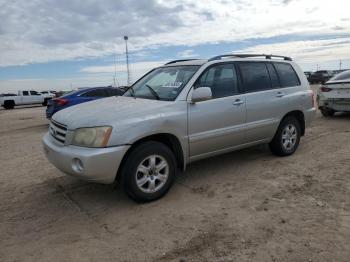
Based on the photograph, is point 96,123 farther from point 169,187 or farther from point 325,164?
point 325,164

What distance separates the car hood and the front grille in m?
0.06

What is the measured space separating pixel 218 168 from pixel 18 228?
125 inches

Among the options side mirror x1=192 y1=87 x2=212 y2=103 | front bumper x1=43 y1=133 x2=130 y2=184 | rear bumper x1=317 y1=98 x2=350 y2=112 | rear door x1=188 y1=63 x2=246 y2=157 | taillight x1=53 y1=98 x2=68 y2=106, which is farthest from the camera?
taillight x1=53 y1=98 x2=68 y2=106

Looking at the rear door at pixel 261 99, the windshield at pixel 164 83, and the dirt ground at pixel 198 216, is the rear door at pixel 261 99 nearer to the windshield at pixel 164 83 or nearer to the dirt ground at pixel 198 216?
the dirt ground at pixel 198 216

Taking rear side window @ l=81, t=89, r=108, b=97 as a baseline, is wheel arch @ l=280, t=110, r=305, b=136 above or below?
below

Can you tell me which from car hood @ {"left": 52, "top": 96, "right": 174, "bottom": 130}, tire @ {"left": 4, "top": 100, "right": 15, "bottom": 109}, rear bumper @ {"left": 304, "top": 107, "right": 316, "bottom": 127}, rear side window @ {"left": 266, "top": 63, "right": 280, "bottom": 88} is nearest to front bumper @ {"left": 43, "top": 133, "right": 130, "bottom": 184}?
car hood @ {"left": 52, "top": 96, "right": 174, "bottom": 130}

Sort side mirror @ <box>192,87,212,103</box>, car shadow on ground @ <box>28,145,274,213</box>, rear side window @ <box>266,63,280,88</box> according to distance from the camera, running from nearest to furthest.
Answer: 1. car shadow on ground @ <box>28,145,274,213</box>
2. side mirror @ <box>192,87,212,103</box>
3. rear side window @ <box>266,63,280,88</box>

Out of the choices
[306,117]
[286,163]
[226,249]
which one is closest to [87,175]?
[226,249]

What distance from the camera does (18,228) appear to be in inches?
162

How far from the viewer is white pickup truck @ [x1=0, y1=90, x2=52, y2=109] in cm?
3158

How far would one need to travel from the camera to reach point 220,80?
5.53 m

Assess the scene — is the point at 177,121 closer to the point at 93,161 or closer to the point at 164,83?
the point at 164,83

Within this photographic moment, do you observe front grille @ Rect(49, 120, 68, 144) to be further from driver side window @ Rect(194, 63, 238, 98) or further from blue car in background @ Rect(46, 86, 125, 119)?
blue car in background @ Rect(46, 86, 125, 119)

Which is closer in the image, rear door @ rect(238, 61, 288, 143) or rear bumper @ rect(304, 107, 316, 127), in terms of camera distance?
rear door @ rect(238, 61, 288, 143)
